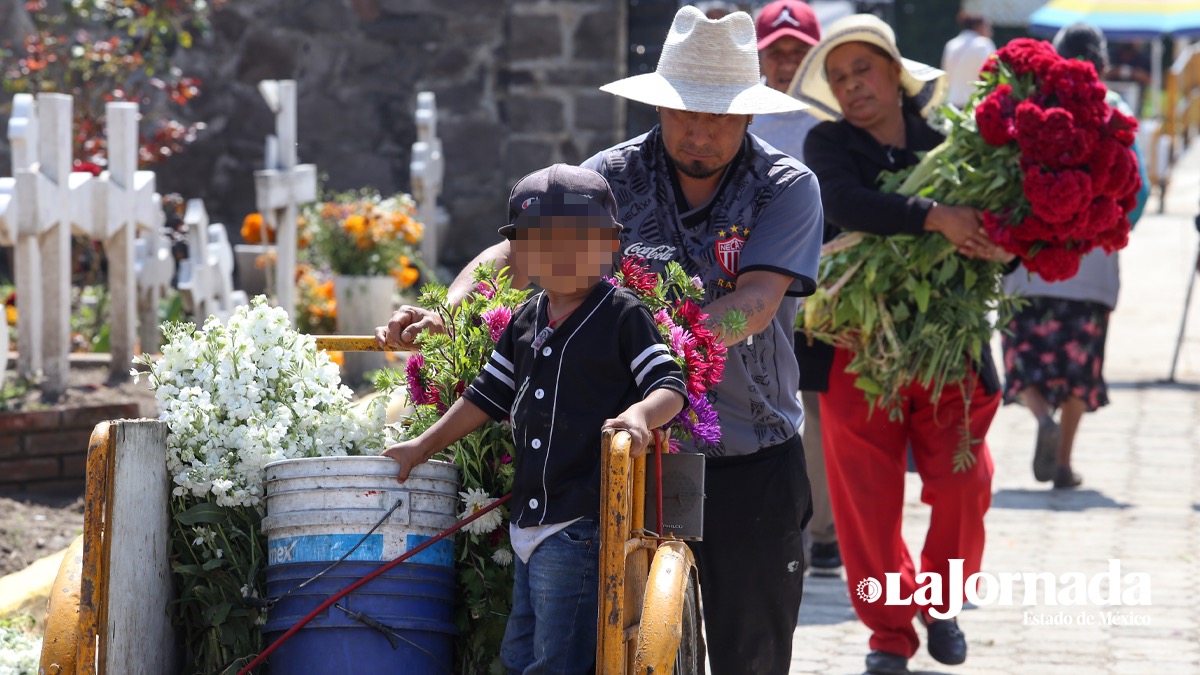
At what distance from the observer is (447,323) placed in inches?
133

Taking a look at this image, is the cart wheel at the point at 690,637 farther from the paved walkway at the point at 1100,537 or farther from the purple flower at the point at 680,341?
the paved walkway at the point at 1100,537

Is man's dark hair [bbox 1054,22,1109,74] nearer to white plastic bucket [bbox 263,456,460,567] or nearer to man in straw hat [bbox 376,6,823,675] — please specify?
man in straw hat [bbox 376,6,823,675]

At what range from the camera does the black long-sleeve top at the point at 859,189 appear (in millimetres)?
4793

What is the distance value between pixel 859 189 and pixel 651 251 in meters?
1.42

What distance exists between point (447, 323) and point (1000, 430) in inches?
262

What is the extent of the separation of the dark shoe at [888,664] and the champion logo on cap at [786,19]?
2.49 m

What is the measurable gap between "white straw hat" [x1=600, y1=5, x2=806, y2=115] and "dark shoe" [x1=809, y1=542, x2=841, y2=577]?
9.67ft

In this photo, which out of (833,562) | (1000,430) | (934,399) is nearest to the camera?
(934,399)

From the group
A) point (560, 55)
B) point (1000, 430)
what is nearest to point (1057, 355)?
point (1000, 430)

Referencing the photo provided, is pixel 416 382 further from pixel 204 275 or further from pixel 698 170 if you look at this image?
pixel 204 275

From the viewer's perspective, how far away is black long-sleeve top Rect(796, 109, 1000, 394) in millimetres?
4793

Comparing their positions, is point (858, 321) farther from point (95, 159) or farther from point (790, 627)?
point (95, 159)

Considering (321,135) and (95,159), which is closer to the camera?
(95,159)

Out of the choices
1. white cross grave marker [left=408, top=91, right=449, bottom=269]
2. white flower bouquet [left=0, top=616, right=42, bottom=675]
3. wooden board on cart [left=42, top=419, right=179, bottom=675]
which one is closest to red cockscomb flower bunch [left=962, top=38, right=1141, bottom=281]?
wooden board on cart [left=42, top=419, right=179, bottom=675]
